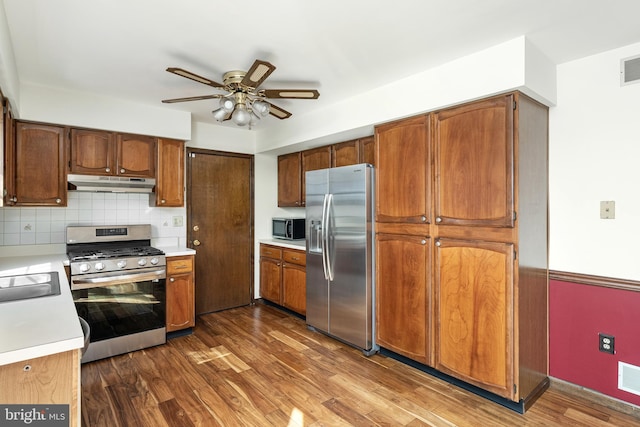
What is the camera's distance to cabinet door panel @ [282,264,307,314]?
3.89m

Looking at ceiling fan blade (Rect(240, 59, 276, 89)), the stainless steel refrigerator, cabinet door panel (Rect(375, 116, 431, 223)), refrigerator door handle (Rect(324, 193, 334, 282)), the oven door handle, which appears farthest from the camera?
refrigerator door handle (Rect(324, 193, 334, 282))

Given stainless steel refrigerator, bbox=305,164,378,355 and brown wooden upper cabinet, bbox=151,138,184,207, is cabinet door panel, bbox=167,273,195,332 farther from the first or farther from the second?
stainless steel refrigerator, bbox=305,164,378,355

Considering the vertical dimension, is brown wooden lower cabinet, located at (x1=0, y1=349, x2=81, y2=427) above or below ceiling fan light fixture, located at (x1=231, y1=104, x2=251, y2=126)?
below

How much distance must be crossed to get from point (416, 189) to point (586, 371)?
1.70 metres

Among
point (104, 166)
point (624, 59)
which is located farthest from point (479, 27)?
point (104, 166)

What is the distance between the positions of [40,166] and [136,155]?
756 mm

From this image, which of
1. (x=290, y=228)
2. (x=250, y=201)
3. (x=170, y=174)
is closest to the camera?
(x=170, y=174)

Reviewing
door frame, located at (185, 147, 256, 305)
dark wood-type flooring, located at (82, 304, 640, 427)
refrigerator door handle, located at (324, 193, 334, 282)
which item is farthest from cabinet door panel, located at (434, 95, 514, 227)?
door frame, located at (185, 147, 256, 305)

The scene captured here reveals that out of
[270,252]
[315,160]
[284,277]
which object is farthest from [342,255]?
[270,252]

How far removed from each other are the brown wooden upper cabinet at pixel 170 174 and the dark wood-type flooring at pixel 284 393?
1.43m

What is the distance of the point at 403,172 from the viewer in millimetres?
2809

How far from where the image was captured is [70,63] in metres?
2.48

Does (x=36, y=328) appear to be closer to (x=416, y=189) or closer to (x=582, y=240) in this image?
(x=416, y=189)

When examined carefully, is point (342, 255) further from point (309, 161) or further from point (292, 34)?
point (292, 34)
